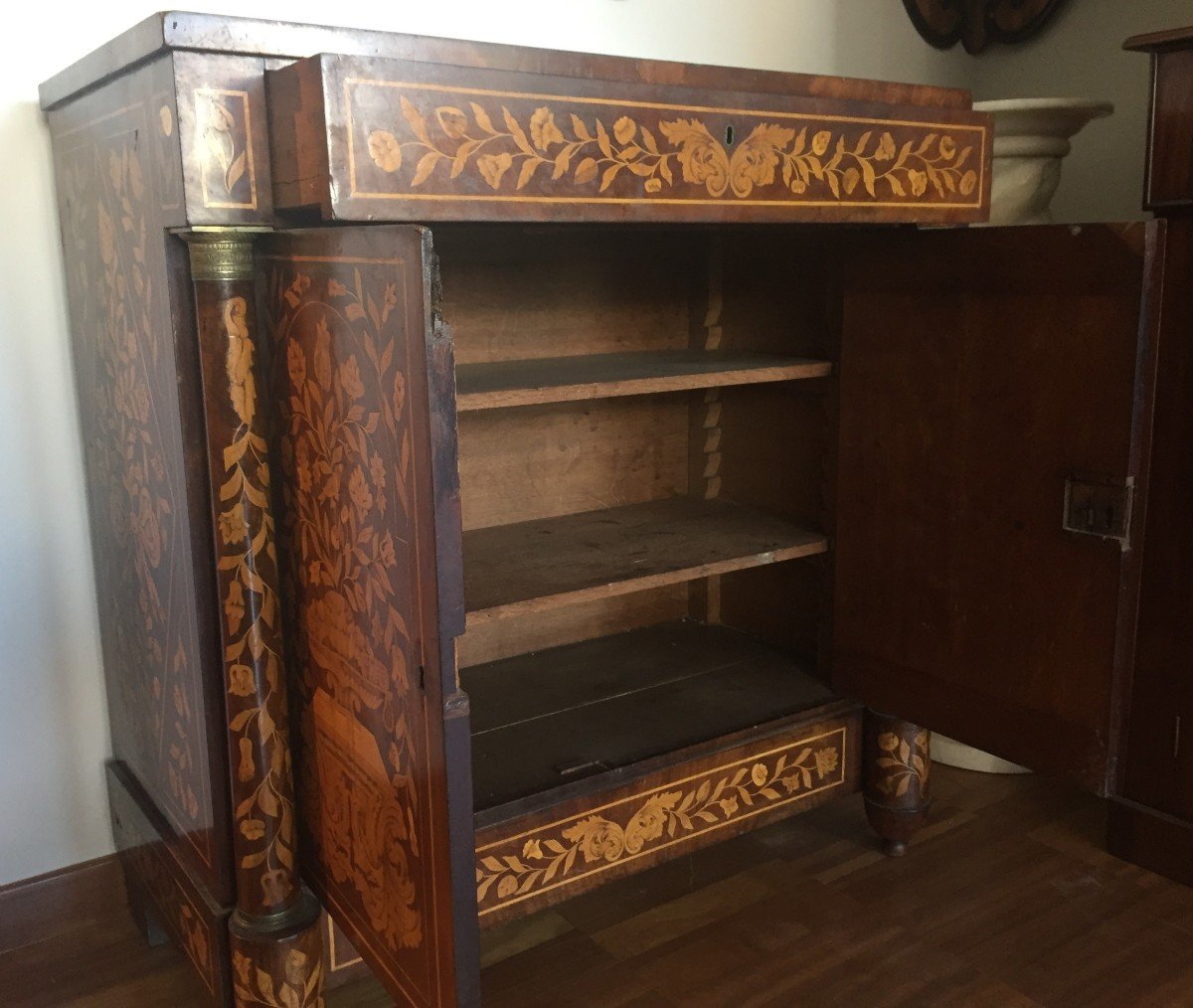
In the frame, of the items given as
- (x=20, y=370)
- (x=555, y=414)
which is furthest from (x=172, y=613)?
(x=555, y=414)

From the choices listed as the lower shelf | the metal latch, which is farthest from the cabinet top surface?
the lower shelf

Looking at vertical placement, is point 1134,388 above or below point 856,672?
above

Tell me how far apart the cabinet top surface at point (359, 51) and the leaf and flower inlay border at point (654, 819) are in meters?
0.94

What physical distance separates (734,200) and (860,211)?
209mm

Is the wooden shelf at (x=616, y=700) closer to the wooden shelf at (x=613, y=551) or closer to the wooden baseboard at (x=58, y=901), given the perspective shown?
the wooden shelf at (x=613, y=551)

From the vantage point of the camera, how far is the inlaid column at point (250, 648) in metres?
1.24

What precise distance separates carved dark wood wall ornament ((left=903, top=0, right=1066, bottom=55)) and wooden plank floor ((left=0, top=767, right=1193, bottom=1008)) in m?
1.65

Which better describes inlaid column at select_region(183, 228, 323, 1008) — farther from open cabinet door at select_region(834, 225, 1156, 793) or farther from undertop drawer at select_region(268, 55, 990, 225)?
open cabinet door at select_region(834, 225, 1156, 793)

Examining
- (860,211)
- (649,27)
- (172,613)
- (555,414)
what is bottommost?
(172,613)

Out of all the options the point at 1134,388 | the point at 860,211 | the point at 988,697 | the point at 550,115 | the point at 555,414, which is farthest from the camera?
the point at 555,414

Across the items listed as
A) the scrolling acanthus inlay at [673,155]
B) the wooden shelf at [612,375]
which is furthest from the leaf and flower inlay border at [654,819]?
the scrolling acanthus inlay at [673,155]

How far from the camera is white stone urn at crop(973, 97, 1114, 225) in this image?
78.5 inches

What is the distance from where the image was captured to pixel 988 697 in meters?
1.61

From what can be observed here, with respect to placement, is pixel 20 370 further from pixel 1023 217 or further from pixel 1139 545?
pixel 1023 217
